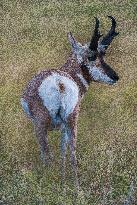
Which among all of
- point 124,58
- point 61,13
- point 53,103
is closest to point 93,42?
point 53,103

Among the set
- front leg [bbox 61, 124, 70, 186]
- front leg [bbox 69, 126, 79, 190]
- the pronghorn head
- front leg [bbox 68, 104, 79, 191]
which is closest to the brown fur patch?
front leg [bbox 68, 104, 79, 191]

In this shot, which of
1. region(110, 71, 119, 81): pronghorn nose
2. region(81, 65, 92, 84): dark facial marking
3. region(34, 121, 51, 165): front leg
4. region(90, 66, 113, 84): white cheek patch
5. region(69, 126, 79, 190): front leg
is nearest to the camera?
region(34, 121, 51, 165): front leg

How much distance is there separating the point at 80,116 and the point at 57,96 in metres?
4.12

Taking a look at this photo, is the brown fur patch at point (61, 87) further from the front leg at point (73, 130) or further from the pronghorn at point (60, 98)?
the front leg at point (73, 130)

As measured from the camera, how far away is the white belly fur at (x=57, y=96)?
12.6m

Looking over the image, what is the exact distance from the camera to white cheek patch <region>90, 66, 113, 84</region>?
14.4 m

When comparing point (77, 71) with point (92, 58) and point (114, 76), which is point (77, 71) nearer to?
point (92, 58)

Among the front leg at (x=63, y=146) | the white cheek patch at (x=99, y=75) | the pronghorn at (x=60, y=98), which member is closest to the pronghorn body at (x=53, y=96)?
the pronghorn at (x=60, y=98)

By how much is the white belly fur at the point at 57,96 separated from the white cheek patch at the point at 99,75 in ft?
4.82

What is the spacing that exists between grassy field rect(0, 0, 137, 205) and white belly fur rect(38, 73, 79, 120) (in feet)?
5.79

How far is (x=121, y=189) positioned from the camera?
13656mm

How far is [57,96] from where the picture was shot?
12.6 metres

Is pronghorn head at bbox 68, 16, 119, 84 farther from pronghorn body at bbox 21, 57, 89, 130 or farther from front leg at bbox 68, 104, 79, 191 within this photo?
front leg at bbox 68, 104, 79, 191

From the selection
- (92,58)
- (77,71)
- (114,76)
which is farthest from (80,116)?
(92,58)
